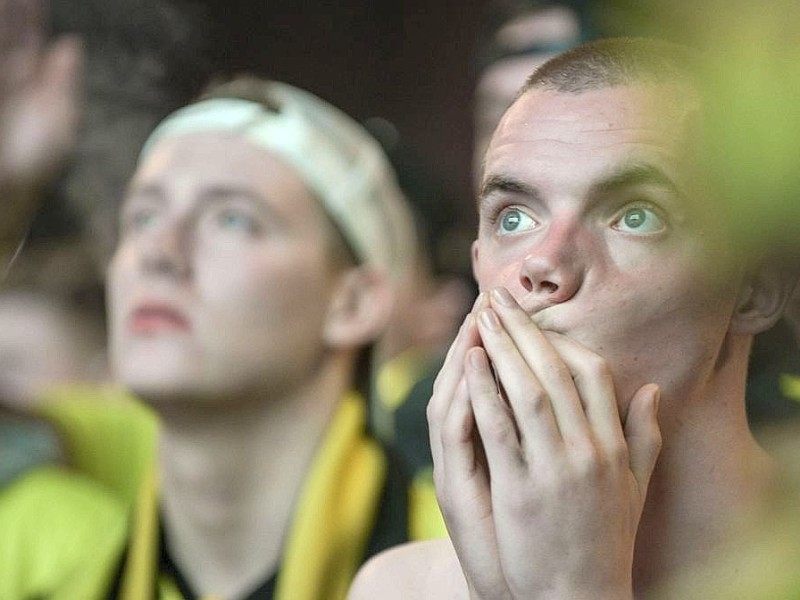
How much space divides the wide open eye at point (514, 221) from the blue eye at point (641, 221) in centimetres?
6

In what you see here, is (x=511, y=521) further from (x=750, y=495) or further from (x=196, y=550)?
(x=196, y=550)

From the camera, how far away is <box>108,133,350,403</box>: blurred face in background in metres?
1.23

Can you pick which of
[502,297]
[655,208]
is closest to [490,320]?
[502,297]

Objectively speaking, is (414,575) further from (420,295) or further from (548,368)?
(420,295)

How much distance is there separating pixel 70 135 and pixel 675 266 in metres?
0.87

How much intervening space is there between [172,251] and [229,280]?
66 mm

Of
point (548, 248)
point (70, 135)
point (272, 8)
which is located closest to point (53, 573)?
point (70, 135)

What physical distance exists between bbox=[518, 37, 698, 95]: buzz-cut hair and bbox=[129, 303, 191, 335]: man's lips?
519mm

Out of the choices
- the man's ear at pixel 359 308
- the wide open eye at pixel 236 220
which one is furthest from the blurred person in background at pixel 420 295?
the wide open eye at pixel 236 220

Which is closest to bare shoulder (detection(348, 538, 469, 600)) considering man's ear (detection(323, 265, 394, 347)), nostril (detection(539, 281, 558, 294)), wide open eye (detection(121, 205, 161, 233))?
nostril (detection(539, 281, 558, 294))

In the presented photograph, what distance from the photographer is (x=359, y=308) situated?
1256 mm

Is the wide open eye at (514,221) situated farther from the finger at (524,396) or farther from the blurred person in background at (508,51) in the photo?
the blurred person in background at (508,51)

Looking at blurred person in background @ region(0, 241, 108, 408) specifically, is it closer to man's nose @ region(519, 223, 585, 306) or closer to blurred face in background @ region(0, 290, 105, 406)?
blurred face in background @ region(0, 290, 105, 406)

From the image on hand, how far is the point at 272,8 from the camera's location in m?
1.33
